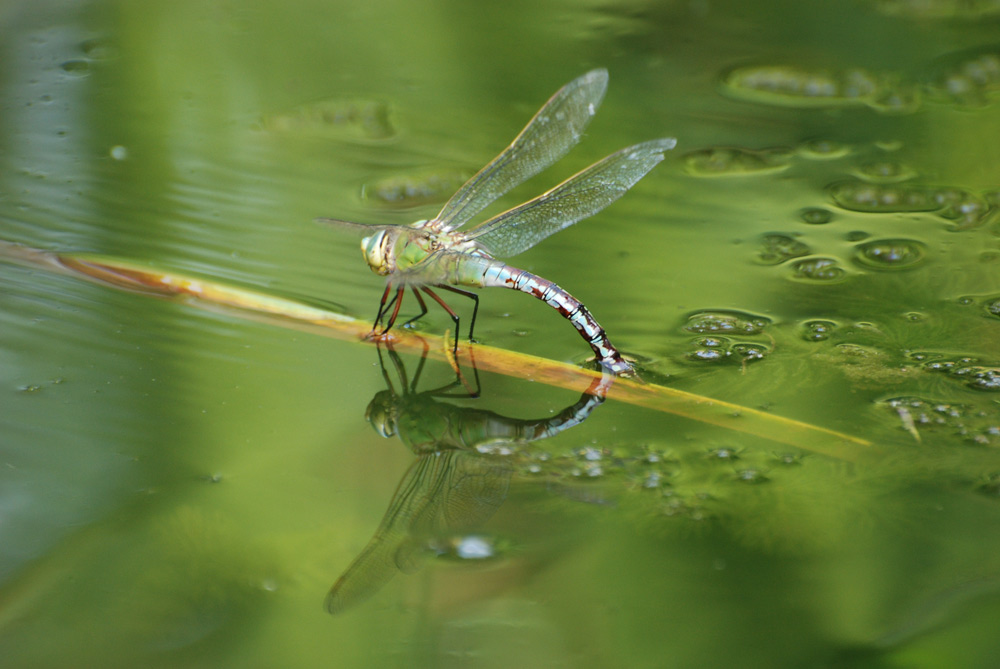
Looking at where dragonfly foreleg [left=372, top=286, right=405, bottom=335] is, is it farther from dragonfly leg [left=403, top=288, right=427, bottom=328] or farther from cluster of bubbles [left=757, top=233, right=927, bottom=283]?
cluster of bubbles [left=757, top=233, right=927, bottom=283]

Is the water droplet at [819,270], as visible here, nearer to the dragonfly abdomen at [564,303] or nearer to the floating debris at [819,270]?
the floating debris at [819,270]

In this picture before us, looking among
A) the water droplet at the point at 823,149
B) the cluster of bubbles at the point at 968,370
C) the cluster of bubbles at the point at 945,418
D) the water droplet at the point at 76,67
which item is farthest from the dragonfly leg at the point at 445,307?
the water droplet at the point at 76,67

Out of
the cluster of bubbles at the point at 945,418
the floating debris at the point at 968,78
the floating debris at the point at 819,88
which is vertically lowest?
the cluster of bubbles at the point at 945,418

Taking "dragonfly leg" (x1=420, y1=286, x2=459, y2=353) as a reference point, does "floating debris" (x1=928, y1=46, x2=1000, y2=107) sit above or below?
above

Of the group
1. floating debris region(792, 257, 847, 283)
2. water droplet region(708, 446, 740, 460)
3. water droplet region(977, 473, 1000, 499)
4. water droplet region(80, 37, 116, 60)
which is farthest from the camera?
water droplet region(80, 37, 116, 60)

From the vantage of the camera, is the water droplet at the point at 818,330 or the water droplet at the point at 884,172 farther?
the water droplet at the point at 884,172

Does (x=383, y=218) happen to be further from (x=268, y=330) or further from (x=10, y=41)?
(x=10, y=41)

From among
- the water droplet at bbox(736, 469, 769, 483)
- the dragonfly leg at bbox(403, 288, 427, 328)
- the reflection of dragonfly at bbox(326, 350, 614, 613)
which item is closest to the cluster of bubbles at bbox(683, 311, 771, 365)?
the reflection of dragonfly at bbox(326, 350, 614, 613)
